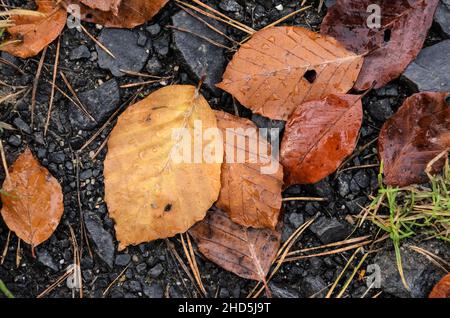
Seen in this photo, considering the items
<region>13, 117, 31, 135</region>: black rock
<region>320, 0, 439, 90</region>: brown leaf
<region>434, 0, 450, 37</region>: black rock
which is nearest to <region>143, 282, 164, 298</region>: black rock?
<region>13, 117, 31, 135</region>: black rock

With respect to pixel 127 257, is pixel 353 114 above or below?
above

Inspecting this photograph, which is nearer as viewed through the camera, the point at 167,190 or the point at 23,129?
the point at 167,190

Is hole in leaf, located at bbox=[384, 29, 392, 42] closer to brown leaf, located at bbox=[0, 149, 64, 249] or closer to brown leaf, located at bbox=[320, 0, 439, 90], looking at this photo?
brown leaf, located at bbox=[320, 0, 439, 90]

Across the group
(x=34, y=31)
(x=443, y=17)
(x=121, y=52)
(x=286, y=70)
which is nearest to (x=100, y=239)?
(x=121, y=52)

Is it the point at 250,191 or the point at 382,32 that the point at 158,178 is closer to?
the point at 250,191

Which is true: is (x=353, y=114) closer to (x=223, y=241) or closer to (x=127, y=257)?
(x=223, y=241)

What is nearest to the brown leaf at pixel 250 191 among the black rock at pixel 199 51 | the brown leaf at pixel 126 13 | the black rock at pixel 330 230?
the black rock at pixel 330 230

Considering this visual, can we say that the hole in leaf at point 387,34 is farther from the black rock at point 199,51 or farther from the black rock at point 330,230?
the black rock at point 330,230
